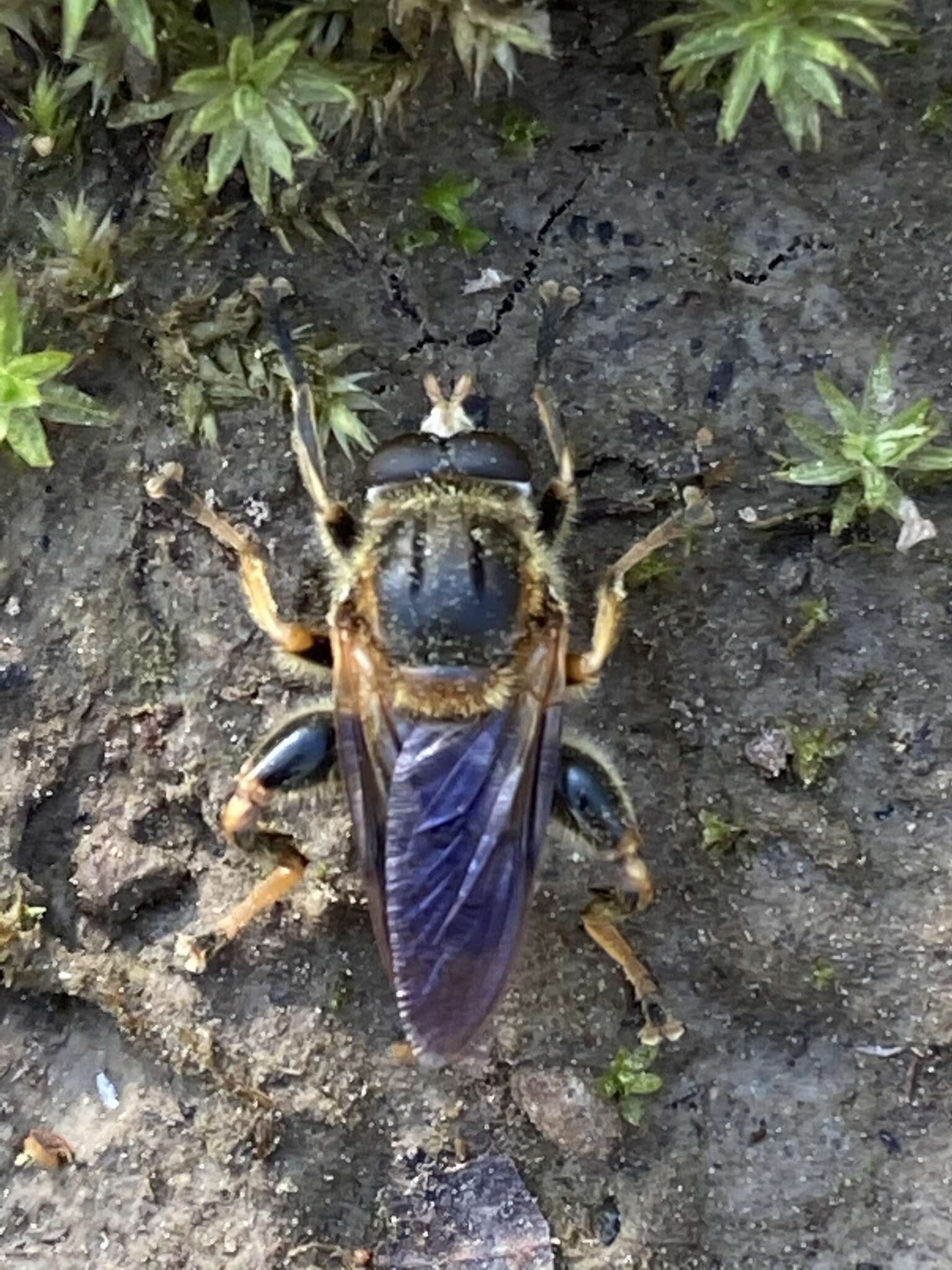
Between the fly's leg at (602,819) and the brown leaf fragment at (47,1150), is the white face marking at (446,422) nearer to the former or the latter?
the fly's leg at (602,819)

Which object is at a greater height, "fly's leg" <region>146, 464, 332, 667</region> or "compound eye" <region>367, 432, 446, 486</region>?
"compound eye" <region>367, 432, 446, 486</region>

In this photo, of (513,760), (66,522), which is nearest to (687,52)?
(513,760)

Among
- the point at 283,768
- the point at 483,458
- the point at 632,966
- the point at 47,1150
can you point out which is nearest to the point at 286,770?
the point at 283,768

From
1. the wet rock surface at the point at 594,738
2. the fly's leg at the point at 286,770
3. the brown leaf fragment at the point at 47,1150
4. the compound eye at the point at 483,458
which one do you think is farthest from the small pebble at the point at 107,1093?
the compound eye at the point at 483,458

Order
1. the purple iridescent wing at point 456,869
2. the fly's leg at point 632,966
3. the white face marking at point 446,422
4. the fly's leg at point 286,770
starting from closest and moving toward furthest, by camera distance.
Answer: the purple iridescent wing at point 456,869 → the white face marking at point 446,422 → the fly's leg at point 286,770 → the fly's leg at point 632,966

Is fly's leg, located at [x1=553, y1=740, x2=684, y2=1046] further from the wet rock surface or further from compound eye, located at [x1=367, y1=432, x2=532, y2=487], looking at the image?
compound eye, located at [x1=367, y1=432, x2=532, y2=487]

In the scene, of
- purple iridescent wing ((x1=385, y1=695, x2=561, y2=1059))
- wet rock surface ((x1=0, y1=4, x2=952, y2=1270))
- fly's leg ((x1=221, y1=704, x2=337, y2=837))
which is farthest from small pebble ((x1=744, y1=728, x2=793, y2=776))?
fly's leg ((x1=221, y1=704, x2=337, y2=837))

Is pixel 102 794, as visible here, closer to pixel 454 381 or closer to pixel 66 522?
pixel 66 522

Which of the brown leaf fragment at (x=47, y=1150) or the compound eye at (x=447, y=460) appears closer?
the compound eye at (x=447, y=460)
